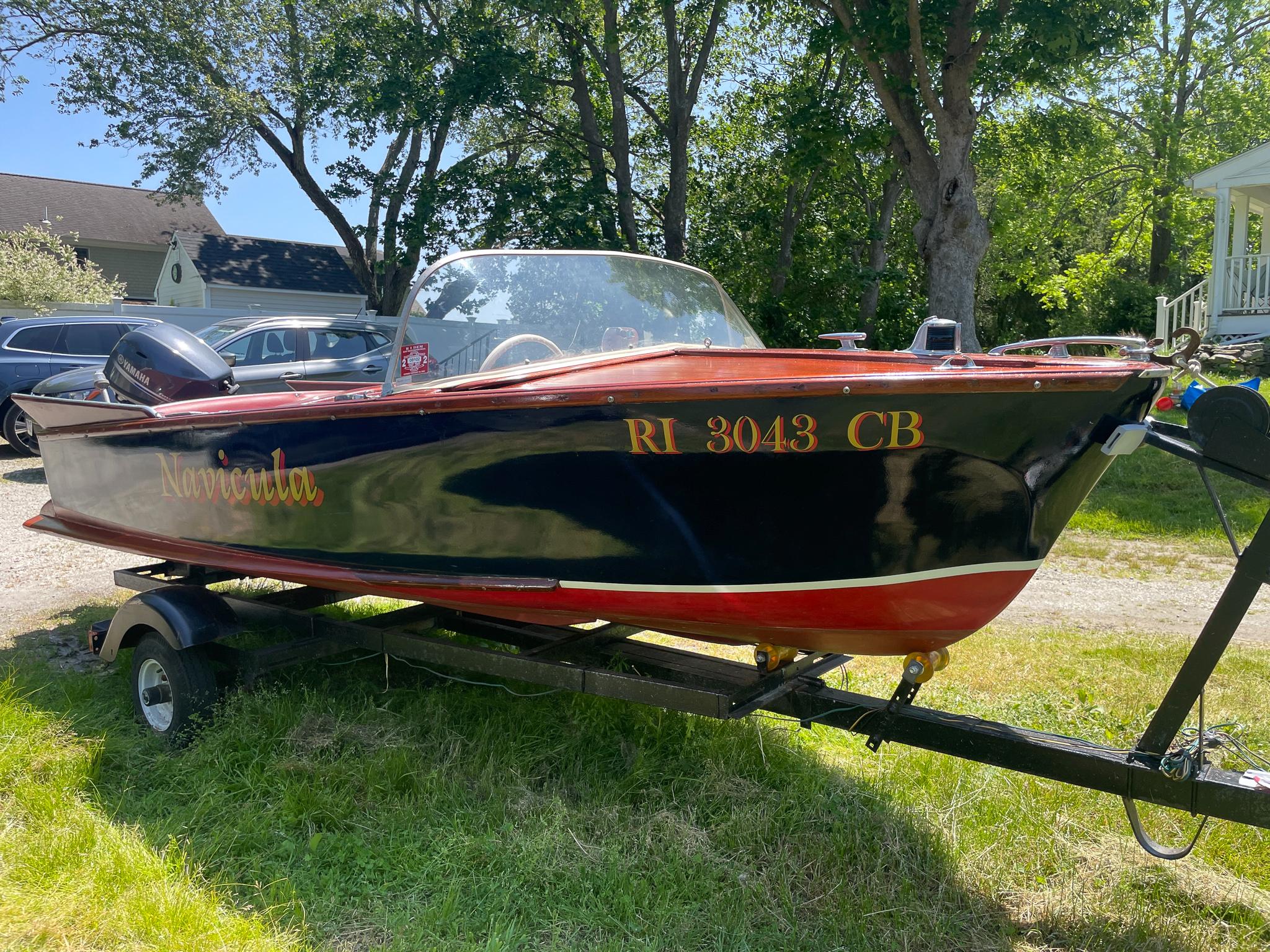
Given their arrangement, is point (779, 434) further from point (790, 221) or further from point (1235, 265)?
point (1235, 265)

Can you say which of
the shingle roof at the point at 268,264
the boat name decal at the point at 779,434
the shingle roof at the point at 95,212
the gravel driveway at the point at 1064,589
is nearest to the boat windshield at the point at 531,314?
the boat name decal at the point at 779,434

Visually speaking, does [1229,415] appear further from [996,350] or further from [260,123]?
[260,123]

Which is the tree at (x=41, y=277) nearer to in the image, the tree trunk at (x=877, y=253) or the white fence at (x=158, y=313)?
the white fence at (x=158, y=313)

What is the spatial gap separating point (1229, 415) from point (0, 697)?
15.6ft

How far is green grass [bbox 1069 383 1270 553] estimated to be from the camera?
795 cm

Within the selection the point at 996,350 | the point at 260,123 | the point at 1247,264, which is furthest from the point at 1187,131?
the point at 996,350

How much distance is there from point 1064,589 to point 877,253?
514 inches

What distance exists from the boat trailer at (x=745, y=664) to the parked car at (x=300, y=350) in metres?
4.55

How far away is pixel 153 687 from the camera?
13.4 ft

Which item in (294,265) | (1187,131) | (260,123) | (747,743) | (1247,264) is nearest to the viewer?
(747,743)

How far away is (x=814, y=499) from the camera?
272 centimetres

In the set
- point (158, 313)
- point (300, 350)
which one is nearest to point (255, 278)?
point (158, 313)

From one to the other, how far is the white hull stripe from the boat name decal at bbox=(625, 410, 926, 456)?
0.40 m

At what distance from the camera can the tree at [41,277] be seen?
2150 centimetres
